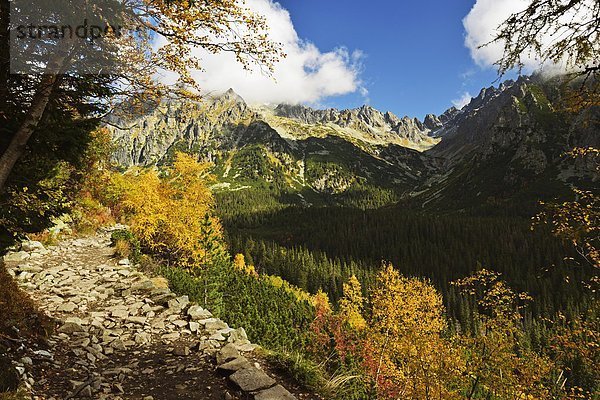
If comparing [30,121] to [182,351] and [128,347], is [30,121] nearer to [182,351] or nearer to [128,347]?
[128,347]

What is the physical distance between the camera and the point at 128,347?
27.2 ft

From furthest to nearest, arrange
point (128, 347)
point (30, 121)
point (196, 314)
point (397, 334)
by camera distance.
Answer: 1. point (397, 334)
2. point (196, 314)
3. point (128, 347)
4. point (30, 121)

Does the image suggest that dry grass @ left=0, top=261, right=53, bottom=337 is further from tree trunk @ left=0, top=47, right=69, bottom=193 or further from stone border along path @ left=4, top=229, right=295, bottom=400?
tree trunk @ left=0, top=47, right=69, bottom=193

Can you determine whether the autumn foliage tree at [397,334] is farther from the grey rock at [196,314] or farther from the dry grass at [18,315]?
the dry grass at [18,315]

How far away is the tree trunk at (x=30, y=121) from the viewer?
19.8ft

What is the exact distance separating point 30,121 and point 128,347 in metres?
5.81

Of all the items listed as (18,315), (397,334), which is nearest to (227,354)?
(18,315)

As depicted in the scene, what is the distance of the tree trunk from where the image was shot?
6.03 m

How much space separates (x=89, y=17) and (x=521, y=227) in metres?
212

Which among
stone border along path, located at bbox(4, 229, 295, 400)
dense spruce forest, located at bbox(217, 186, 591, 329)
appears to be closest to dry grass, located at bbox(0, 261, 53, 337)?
stone border along path, located at bbox(4, 229, 295, 400)

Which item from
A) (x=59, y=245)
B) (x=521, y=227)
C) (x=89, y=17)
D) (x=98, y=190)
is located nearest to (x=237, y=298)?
(x=59, y=245)

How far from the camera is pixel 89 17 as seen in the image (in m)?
6.04

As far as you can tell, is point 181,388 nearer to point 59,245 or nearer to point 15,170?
point 15,170

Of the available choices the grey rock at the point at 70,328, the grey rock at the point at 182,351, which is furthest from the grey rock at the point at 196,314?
the grey rock at the point at 70,328
